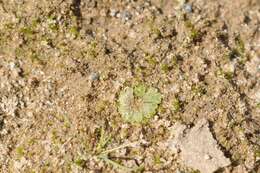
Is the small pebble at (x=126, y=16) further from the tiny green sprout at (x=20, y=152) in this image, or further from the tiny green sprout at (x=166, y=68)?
the tiny green sprout at (x=20, y=152)

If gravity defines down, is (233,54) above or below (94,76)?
above

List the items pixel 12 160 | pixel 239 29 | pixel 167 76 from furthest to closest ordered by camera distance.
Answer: pixel 239 29, pixel 167 76, pixel 12 160

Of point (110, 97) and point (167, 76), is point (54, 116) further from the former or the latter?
point (167, 76)

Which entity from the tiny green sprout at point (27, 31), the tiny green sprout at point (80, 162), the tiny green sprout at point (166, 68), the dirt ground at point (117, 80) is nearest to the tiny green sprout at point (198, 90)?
the dirt ground at point (117, 80)

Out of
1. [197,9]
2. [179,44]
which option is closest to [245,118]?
[179,44]

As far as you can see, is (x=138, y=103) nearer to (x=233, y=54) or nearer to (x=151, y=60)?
(x=151, y=60)

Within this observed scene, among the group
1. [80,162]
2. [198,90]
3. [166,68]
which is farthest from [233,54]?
[80,162]
